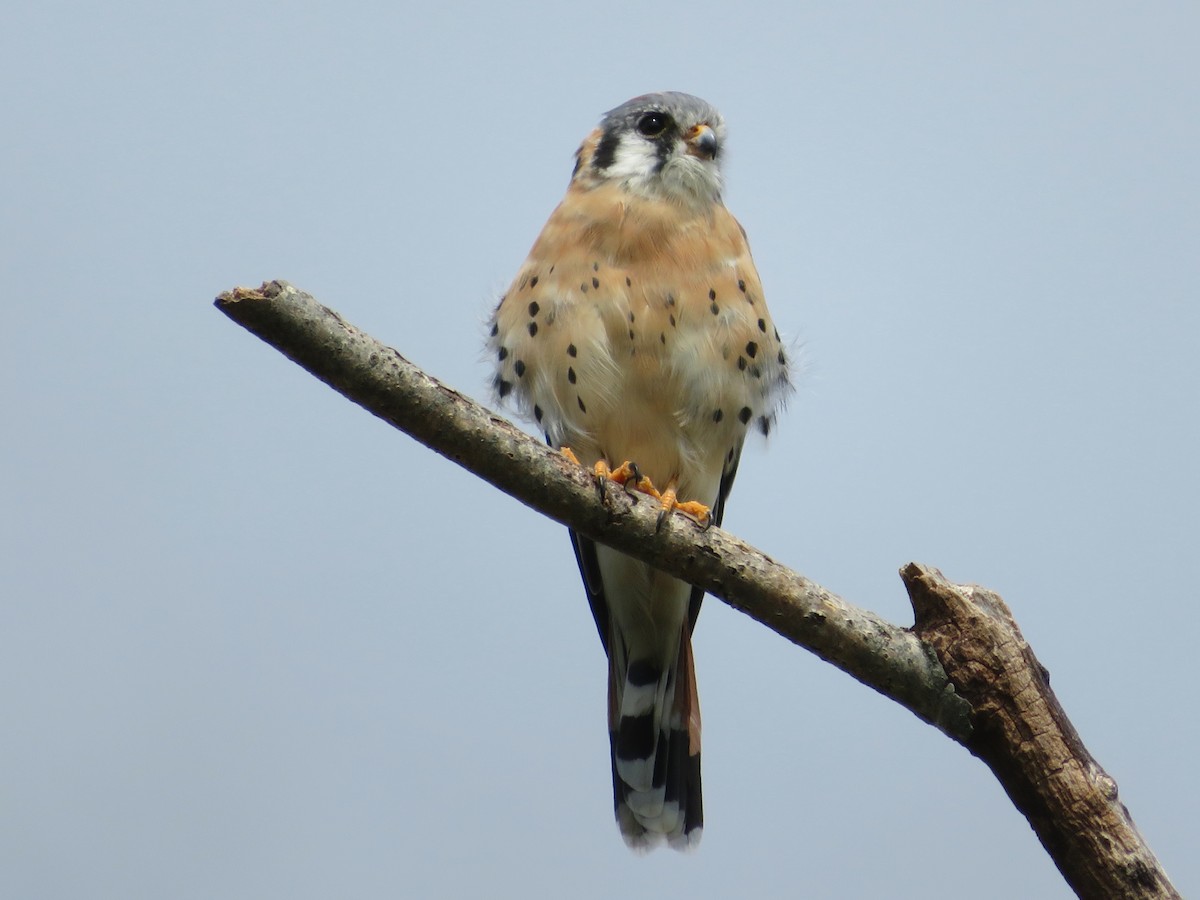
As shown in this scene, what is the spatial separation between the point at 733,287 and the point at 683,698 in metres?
1.36

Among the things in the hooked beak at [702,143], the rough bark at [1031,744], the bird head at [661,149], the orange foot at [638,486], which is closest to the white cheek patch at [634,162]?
the bird head at [661,149]

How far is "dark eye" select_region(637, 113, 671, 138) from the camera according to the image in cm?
416

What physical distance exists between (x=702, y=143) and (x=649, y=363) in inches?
34.2

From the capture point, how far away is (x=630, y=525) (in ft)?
9.70

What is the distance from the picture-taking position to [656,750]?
4.00 m

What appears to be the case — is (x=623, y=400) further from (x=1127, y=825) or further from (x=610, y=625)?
(x=1127, y=825)

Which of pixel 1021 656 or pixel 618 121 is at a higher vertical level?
pixel 618 121

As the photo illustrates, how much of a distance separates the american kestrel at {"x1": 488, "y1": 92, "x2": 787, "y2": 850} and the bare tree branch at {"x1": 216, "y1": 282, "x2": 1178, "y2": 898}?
2.05ft

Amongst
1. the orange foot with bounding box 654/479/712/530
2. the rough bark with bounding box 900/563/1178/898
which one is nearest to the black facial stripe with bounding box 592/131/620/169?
the orange foot with bounding box 654/479/712/530

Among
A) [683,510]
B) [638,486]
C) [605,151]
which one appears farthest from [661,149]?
[683,510]

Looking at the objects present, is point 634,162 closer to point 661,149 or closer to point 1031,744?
point 661,149

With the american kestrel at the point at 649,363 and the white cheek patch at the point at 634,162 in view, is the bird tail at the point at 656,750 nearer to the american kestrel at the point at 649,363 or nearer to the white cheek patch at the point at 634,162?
the american kestrel at the point at 649,363

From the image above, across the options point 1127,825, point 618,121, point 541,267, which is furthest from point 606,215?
point 1127,825

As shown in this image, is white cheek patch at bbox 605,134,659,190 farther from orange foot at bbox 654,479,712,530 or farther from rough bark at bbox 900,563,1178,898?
rough bark at bbox 900,563,1178,898
